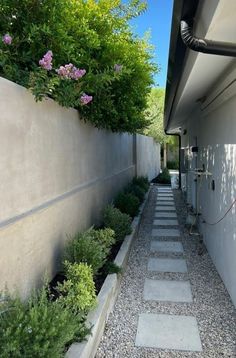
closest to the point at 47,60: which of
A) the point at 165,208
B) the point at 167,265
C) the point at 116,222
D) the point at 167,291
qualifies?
the point at 167,291

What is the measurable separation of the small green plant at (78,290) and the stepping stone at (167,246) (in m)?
3.16

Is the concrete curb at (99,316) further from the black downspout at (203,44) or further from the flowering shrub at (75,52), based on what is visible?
the black downspout at (203,44)

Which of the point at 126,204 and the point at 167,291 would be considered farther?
the point at 126,204

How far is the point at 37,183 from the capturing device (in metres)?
3.56

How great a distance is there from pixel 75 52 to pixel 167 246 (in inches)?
162

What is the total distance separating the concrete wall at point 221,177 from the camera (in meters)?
4.19

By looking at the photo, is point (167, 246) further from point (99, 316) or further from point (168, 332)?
point (99, 316)

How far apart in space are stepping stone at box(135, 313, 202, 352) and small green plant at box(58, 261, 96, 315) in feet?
2.17

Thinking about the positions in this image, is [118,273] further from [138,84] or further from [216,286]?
[138,84]

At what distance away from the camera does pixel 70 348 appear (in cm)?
272

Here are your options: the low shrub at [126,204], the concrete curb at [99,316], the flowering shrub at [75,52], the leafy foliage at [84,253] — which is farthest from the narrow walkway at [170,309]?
the flowering shrub at [75,52]

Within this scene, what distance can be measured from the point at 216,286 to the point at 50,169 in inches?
110

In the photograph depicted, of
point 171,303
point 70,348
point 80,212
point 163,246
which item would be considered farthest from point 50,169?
point 163,246

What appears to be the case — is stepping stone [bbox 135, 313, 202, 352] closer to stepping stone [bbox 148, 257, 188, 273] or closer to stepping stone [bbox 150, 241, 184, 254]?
stepping stone [bbox 148, 257, 188, 273]
